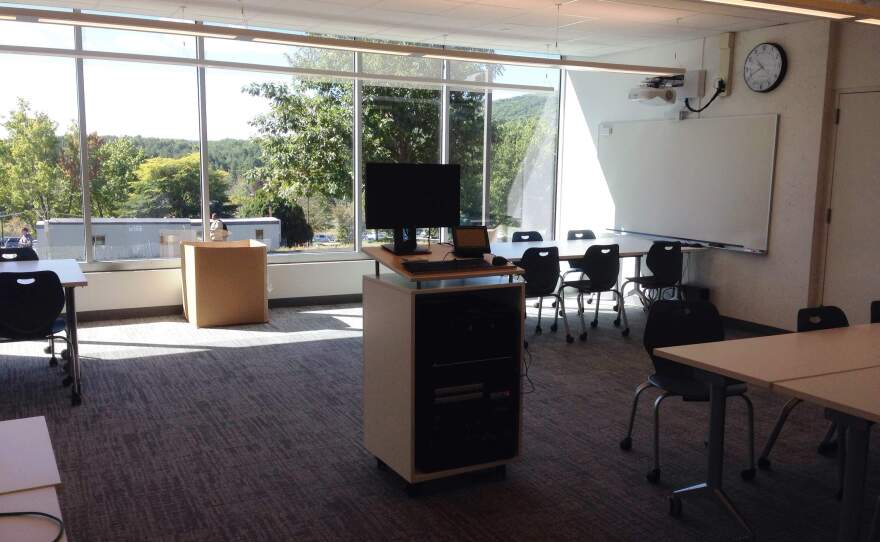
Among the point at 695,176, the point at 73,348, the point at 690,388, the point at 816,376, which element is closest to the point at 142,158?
the point at 73,348

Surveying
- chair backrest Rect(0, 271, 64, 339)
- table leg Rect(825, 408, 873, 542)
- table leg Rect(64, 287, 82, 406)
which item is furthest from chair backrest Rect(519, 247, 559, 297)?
table leg Rect(825, 408, 873, 542)

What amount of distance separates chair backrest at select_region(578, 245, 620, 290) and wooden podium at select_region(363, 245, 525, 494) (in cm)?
349

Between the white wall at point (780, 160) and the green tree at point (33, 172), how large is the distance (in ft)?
20.5

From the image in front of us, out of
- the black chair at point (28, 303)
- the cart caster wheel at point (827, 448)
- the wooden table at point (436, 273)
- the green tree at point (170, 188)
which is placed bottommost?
the cart caster wheel at point (827, 448)

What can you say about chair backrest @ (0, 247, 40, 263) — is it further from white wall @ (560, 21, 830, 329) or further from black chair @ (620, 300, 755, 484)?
white wall @ (560, 21, 830, 329)

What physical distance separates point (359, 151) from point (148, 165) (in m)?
2.33

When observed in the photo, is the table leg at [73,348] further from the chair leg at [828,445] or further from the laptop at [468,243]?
the chair leg at [828,445]

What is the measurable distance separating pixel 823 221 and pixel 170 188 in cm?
642

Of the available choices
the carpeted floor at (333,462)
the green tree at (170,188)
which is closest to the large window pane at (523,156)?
the green tree at (170,188)

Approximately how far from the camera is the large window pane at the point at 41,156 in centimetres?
714

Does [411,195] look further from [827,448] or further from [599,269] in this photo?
[599,269]

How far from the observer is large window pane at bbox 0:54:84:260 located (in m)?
7.14

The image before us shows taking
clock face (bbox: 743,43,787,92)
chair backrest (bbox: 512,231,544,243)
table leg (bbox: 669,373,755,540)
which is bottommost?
table leg (bbox: 669,373,755,540)

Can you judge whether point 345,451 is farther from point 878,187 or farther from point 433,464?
point 878,187
